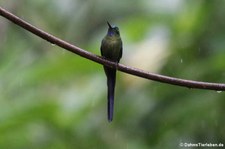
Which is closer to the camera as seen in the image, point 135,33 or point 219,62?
point 219,62

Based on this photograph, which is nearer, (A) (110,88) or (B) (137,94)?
(A) (110,88)

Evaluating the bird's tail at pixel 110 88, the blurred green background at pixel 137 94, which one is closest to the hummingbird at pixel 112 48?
the bird's tail at pixel 110 88

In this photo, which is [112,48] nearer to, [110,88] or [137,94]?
[110,88]

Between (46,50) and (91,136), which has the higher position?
(91,136)

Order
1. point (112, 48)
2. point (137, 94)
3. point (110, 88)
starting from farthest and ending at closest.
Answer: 1. point (137, 94)
2. point (112, 48)
3. point (110, 88)

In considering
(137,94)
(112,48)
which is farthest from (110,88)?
(137,94)

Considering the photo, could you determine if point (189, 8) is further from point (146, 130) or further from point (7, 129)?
point (7, 129)

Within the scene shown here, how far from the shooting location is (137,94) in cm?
385

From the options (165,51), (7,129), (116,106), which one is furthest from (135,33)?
(7,129)

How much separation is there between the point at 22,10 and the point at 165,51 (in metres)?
2.18

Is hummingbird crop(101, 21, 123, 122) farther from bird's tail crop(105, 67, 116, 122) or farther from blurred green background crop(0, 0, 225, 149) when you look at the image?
blurred green background crop(0, 0, 225, 149)

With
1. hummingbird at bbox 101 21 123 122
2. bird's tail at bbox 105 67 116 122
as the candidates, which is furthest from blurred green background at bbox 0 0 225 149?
bird's tail at bbox 105 67 116 122

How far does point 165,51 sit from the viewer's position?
391 centimetres

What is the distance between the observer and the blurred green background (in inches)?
138
